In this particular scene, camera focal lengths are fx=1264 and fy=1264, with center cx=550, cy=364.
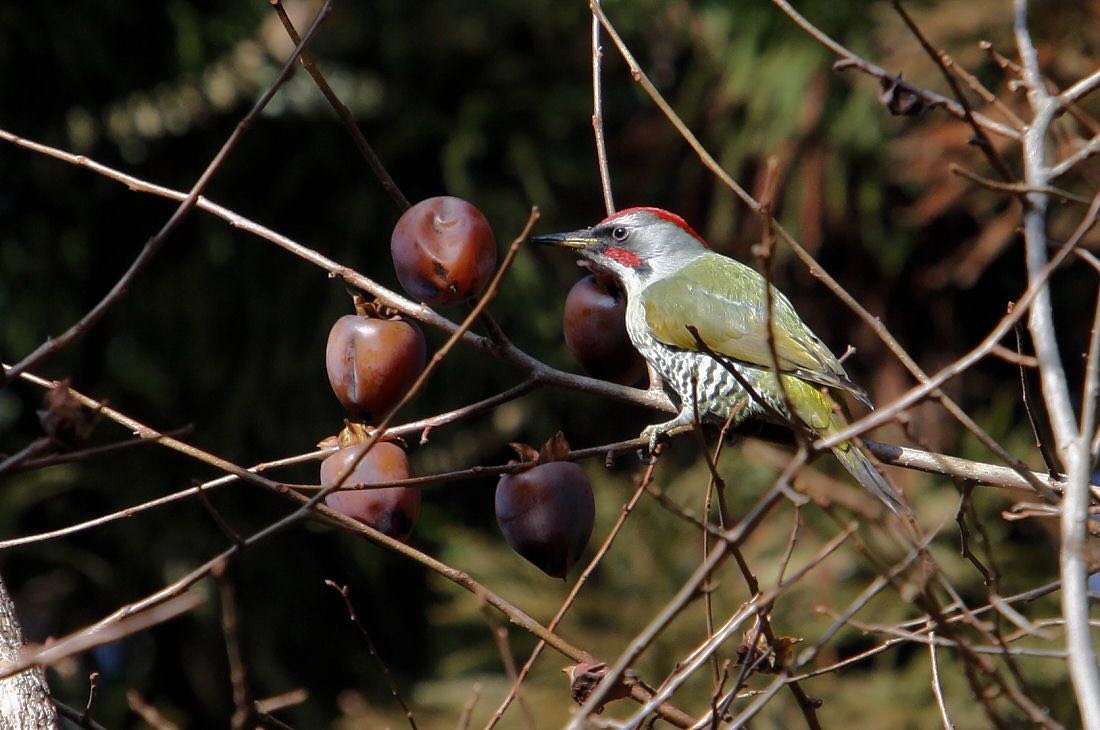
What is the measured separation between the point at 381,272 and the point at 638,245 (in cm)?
287

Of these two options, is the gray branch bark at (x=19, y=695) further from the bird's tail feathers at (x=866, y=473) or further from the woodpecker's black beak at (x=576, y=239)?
the woodpecker's black beak at (x=576, y=239)

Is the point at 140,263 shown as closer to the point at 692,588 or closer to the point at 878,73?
the point at 692,588

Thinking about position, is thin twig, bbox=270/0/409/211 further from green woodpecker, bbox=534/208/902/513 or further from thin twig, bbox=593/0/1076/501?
green woodpecker, bbox=534/208/902/513

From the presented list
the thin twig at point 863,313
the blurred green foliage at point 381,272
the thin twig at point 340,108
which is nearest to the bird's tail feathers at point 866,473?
the thin twig at point 863,313

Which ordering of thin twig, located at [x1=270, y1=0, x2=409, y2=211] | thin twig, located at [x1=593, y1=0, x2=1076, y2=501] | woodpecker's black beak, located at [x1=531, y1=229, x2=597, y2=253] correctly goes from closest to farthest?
thin twig, located at [x1=593, y1=0, x2=1076, y2=501] → thin twig, located at [x1=270, y1=0, x2=409, y2=211] → woodpecker's black beak, located at [x1=531, y1=229, x2=597, y2=253]

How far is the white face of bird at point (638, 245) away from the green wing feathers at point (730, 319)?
45 millimetres

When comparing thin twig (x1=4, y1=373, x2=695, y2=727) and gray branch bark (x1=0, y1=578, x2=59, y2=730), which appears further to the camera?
gray branch bark (x1=0, y1=578, x2=59, y2=730)

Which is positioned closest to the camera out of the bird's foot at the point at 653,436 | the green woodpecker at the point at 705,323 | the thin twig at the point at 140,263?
the thin twig at the point at 140,263

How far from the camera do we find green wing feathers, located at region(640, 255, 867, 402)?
9.62ft

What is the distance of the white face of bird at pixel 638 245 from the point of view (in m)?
3.21

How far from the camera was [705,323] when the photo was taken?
325 centimetres

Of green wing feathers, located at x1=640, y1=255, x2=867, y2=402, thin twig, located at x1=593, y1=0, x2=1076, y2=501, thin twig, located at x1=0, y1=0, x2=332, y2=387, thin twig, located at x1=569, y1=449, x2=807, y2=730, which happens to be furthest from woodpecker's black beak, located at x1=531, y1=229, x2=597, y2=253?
thin twig, located at x1=569, y1=449, x2=807, y2=730

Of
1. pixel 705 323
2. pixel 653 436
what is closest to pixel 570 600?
pixel 653 436

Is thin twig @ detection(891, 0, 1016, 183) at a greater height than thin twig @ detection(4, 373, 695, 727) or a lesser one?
greater
